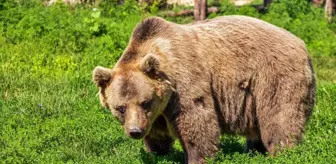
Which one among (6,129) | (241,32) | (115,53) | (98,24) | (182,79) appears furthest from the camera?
(98,24)

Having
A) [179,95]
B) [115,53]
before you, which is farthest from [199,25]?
[115,53]

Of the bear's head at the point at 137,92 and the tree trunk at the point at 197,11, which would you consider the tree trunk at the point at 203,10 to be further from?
the bear's head at the point at 137,92

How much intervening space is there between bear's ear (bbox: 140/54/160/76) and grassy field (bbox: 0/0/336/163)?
0.85 m

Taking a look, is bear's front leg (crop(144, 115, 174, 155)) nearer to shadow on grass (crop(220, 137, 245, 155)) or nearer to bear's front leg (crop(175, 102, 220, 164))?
bear's front leg (crop(175, 102, 220, 164))

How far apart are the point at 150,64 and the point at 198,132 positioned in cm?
77

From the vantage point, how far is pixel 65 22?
1304 centimetres

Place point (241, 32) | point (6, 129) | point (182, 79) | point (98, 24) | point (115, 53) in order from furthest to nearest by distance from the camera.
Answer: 1. point (98, 24)
2. point (115, 53)
3. point (6, 129)
4. point (241, 32)
5. point (182, 79)

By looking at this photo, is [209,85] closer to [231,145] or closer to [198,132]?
[198,132]

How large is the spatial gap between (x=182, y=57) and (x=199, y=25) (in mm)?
632


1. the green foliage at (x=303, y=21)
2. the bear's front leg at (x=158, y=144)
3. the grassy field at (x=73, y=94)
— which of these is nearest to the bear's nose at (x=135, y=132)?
the grassy field at (x=73, y=94)

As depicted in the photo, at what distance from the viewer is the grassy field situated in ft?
24.0

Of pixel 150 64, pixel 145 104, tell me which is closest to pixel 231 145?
pixel 145 104

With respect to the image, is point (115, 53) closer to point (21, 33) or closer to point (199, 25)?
point (21, 33)

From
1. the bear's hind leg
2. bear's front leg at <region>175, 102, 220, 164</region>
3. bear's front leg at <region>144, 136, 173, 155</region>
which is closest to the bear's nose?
bear's front leg at <region>175, 102, 220, 164</region>
